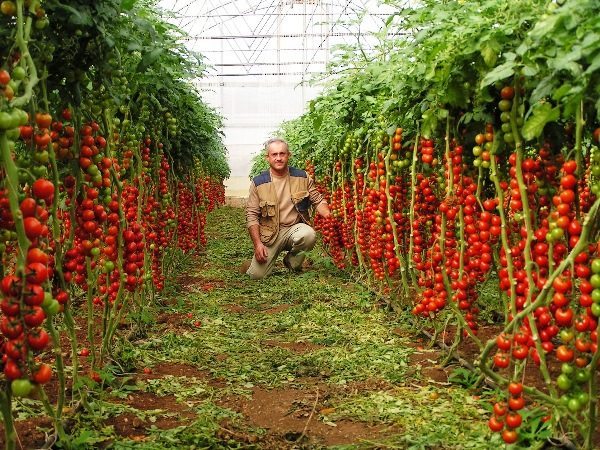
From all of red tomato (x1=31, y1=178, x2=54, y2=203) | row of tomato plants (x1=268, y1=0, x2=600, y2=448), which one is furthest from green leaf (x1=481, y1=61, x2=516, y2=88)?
red tomato (x1=31, y1=178, x2=54, y2=203)

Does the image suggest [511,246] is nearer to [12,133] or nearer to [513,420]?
[513,420]

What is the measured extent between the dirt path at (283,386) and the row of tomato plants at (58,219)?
0.21 metres

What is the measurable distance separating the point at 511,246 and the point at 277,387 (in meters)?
1.29

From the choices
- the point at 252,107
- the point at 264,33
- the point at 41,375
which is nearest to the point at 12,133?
the point at 41,375

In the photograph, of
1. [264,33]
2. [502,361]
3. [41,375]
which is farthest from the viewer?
[264,33]

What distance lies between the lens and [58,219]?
298cm

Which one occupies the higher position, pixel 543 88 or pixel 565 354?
pixel 543 88

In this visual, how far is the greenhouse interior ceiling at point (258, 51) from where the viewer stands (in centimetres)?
2000

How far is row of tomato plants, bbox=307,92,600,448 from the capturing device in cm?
191

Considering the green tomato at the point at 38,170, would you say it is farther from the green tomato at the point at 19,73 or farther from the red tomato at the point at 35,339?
the red tomato at the point at 35,339

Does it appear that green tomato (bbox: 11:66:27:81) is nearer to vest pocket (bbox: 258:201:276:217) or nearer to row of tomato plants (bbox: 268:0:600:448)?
row of tomato plants (bbox: 268:0:600:448)

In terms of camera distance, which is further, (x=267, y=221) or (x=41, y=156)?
(x=267, y=221)

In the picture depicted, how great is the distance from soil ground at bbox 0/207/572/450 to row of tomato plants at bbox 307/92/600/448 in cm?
24

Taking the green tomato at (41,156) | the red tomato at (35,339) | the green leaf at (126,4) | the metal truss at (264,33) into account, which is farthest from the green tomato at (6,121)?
the metal truss at (264,33)
